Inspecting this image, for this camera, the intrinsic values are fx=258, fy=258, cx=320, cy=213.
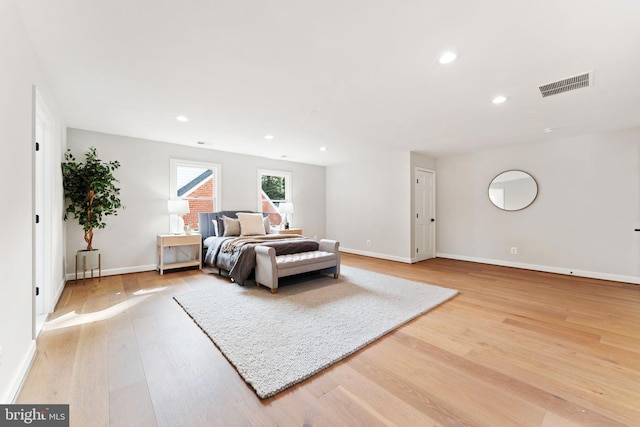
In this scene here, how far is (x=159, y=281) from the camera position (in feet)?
13.2

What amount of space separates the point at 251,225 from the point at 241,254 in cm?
125

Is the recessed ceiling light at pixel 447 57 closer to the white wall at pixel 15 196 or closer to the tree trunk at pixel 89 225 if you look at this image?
the white wall at pixel 15 196

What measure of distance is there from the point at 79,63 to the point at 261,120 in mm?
1882

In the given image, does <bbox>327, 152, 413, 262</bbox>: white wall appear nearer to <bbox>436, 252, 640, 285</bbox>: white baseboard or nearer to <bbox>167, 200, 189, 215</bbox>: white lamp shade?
<bbox>436, 252, 640, 285</bbox>: white baseboard

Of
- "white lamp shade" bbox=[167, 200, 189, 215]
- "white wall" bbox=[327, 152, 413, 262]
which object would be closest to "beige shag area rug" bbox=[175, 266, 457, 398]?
"white lamp shade" bbox=[167, 200, 189, 215]

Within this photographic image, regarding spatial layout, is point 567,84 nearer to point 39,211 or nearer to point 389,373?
point 389,373

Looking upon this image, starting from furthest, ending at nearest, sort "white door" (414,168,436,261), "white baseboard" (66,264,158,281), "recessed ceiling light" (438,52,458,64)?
"white door" (414,168,436,261) → "white baseboard" (66,264,158,281) → "recessed ceiling light" (438,52,458,64)

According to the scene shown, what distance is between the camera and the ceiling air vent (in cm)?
246

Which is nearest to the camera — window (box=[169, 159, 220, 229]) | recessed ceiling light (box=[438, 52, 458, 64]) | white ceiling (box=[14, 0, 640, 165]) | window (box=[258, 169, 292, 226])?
white ceiling (box=[14, 0, 640, 165])

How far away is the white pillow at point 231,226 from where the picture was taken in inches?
189

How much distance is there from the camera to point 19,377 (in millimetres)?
1621

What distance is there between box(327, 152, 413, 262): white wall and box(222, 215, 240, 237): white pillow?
10.1 feet

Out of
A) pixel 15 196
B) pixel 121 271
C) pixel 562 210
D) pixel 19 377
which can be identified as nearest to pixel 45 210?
pixel 15 196

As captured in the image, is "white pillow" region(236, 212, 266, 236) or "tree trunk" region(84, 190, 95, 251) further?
"white pillow" region(236, 212, 266, 236)
